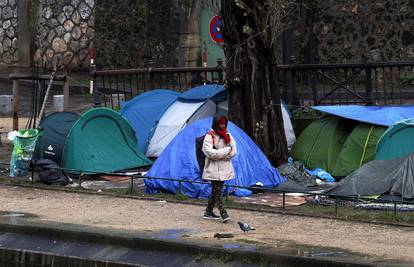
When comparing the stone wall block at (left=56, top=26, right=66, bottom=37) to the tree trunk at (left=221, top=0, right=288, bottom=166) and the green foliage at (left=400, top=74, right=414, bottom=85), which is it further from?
the tree trunk at (left=221, top=0, right=288, bottom=166)

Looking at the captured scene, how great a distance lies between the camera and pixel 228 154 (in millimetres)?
10469

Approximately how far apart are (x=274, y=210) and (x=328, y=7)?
1553 centimetres

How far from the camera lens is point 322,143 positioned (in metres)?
14.6

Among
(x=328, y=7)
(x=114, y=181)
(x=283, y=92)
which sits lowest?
(x=114, y=181)

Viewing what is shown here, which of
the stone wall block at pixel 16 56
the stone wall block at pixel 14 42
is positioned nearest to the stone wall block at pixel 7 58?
the stone wall block at pixel 16 56

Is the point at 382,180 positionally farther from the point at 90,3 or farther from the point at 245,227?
the point at 90,3

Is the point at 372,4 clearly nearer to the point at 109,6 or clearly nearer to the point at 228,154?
the point at 109,6

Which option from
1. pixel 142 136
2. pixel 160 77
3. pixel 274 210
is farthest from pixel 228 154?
pixel 160 77

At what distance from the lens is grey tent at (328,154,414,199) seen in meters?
11.7

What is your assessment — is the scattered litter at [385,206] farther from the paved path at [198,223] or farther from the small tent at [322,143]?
the small tent at [322,143]

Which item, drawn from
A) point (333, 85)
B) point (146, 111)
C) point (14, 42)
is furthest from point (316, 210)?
point (14, 42)

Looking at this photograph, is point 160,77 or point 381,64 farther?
point 160,77

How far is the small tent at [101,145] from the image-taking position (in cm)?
1419

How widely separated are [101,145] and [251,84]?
2.76m
